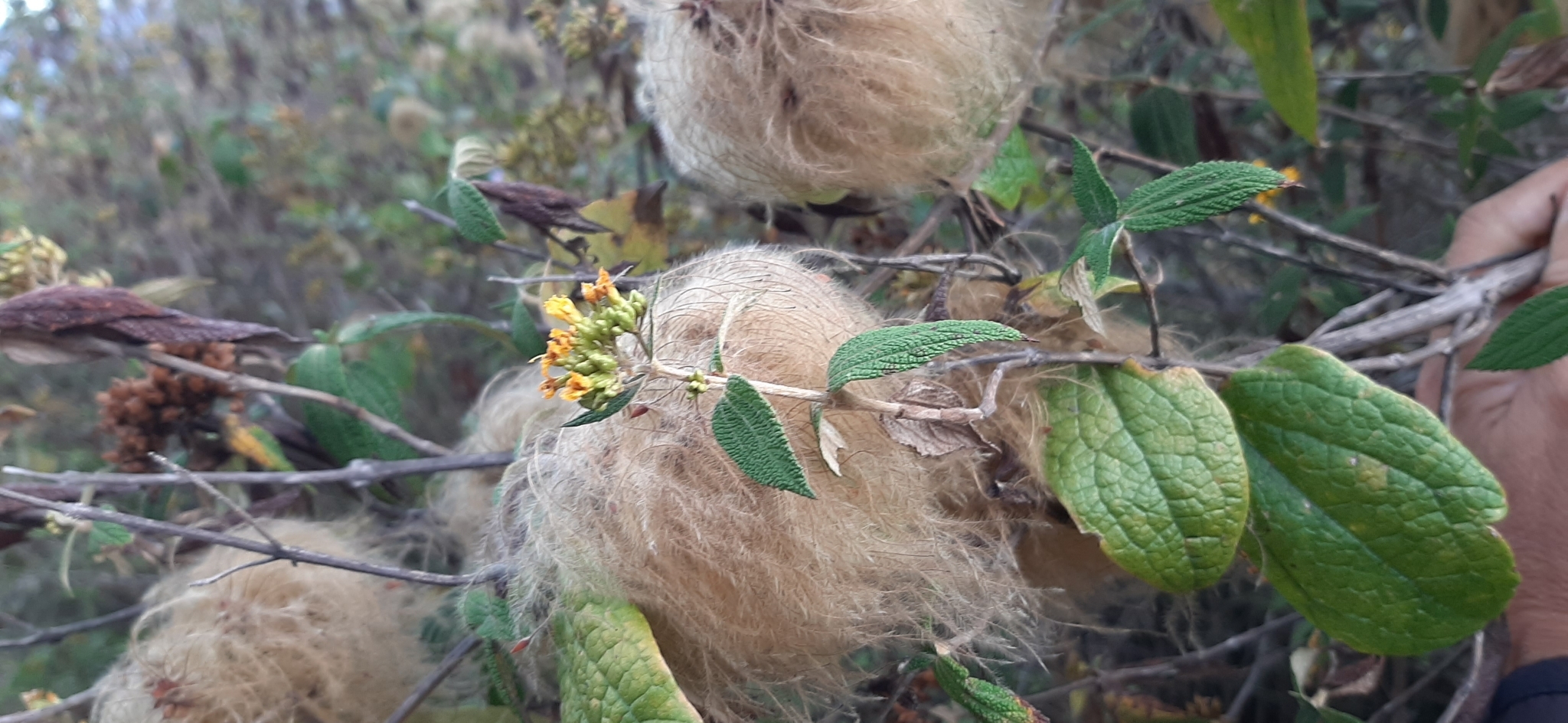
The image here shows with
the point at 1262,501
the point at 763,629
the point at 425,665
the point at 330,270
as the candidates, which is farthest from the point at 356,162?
the point at 1262,501

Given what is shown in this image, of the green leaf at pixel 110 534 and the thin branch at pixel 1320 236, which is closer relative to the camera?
the green leaf at pixel 110 534

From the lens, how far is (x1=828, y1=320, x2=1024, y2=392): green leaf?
21.1 inches

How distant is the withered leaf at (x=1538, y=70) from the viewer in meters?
1.16

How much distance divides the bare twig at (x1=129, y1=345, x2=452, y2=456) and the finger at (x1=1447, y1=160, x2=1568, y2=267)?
146 centimetres

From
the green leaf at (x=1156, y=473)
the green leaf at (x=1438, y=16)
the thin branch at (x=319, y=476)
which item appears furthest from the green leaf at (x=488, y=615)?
the green leaf at (x=1438, y=16)

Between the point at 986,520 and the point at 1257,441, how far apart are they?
278 mm

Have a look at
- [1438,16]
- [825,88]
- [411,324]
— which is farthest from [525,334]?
[1438,16]

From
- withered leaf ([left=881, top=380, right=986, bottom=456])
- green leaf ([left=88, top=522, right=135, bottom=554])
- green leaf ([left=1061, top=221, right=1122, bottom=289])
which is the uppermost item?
green leaf ([left=1061, top=221, right=1122, bottom=289])

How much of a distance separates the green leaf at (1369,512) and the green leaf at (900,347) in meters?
0.35

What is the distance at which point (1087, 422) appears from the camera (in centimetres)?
75

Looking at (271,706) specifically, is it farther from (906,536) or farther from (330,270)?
(330,270)

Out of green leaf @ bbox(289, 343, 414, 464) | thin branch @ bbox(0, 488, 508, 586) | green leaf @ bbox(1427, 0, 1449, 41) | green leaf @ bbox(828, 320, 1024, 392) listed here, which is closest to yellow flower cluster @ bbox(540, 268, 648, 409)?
green leaf @ bbox(828, 320, 1024, 392)

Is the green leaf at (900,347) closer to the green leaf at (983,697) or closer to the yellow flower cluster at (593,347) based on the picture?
the yellow flower cluster at (593,347)

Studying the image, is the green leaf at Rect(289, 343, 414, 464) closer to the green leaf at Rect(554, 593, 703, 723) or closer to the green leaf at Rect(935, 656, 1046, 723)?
the green leaf at Rect(554, 593, 703, 723)
